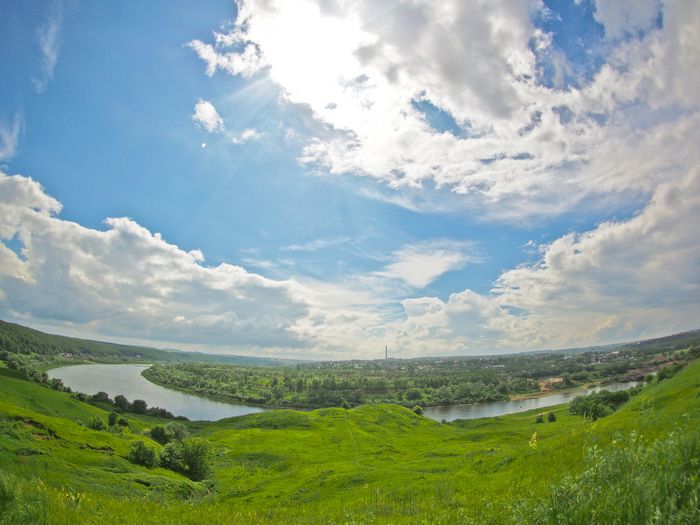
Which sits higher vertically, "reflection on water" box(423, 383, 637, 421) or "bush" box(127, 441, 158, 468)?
"bush" box(127, 441, 158, 468)

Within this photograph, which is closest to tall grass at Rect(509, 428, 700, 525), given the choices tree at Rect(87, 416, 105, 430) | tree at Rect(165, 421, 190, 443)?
tree at Rect(165, 421, 190, 443)

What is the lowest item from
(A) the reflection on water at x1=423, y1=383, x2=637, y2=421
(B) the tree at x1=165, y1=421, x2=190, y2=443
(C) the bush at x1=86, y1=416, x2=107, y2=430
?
(A) the reflection on water at x1=423, y1=383, x2=637, y2=421

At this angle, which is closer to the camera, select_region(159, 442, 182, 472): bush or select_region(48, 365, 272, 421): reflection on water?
select_region(159, 442, 182, 472): bush

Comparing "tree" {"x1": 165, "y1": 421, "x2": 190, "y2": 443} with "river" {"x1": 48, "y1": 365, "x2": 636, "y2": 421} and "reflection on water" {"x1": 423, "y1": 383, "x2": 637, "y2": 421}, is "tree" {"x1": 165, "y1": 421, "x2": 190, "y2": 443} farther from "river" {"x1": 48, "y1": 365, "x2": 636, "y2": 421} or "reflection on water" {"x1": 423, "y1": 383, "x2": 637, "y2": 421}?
"reflection on water" {"x1": 423, "y1": 383, "x2": 637, "y2": 421}

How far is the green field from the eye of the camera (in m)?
6.79

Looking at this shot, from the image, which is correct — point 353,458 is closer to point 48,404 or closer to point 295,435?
point 295,435

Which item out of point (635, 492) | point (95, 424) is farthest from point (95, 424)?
point (635, 492)

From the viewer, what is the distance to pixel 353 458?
67250 millimetres

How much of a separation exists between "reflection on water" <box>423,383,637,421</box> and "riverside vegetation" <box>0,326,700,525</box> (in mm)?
23212

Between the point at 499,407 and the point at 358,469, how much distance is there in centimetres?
13073

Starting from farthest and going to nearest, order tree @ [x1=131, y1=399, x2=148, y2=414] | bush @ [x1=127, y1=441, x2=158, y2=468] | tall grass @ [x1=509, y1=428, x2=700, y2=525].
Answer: tree @ [x1=131, y1=399, x2=148, y2=414], bush @ [x1=127, y1=441, x2=158, y2=468], tall grass @ [x1=509, y1=428, x2=700, y2=525]

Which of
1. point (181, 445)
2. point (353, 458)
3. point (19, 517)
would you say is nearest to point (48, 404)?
point (181, 445)

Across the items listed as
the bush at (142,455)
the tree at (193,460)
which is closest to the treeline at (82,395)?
the tree at (193,460)

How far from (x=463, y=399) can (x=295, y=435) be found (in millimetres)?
115833
